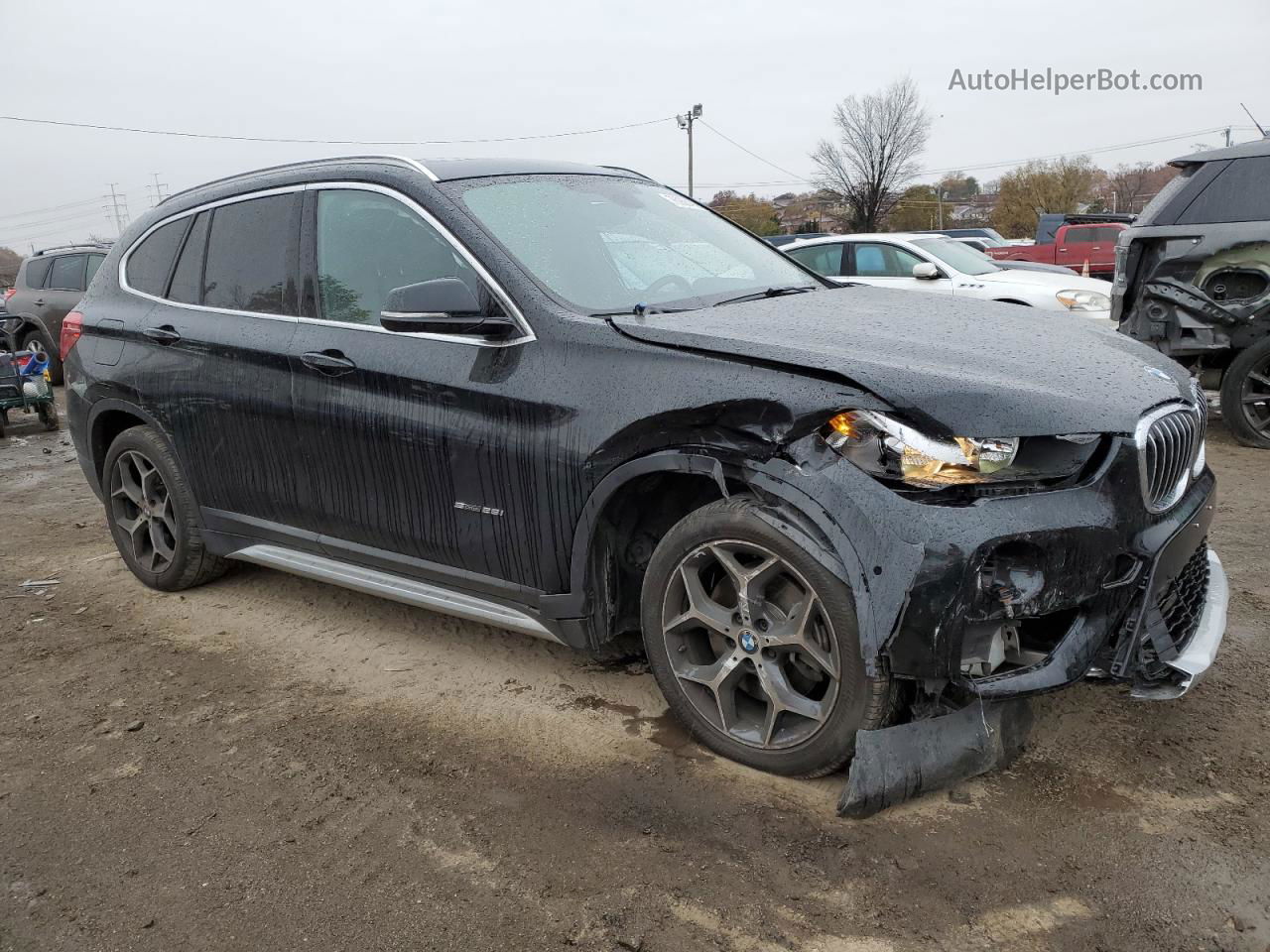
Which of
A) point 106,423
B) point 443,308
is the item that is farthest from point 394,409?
point 106,423

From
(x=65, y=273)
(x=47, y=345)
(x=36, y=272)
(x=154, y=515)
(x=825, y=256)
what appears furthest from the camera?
(x=36, y=272)

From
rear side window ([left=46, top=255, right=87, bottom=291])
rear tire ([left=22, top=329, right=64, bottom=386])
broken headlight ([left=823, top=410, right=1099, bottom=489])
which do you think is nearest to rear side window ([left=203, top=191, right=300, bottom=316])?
broken headlight ([left=823, top=410, right=1099, bottom=489])

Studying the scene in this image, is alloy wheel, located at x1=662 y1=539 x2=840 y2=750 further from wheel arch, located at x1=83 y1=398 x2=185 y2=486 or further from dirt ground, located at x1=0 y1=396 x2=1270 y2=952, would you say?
wheel arch, located at x1=83 y1=398 x2=185 y2=486

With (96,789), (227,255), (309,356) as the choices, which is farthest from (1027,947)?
(227,255)

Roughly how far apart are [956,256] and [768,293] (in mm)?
8294

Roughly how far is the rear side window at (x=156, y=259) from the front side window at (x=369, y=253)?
44.9 inches

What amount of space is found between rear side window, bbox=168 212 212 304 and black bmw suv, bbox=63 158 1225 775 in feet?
0.05

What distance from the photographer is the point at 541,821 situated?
113 inches

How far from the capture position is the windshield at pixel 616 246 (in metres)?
3.45

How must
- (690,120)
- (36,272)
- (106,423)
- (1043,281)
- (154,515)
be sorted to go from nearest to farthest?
(154,515) < (106,423) < (1043,281) < (36,272) < (690,120)

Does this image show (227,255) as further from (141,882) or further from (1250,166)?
(1250,166)

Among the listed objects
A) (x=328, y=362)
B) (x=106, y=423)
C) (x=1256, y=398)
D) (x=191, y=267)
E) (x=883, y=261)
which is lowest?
(x=1256, y=398)

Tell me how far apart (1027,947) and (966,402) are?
1.27m

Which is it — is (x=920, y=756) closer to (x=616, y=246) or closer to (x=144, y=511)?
(x=616, y=246)
